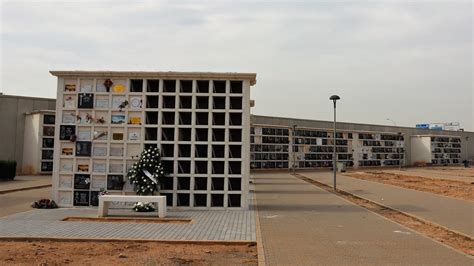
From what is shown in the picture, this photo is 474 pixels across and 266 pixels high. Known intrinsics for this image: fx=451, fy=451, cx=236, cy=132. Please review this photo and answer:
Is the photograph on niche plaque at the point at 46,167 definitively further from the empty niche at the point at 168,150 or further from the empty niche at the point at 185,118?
the empty niche at the point at 185,118

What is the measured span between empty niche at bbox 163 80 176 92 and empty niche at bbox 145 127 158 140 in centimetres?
119

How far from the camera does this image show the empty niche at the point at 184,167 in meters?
12.8

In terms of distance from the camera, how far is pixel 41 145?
29.3 m

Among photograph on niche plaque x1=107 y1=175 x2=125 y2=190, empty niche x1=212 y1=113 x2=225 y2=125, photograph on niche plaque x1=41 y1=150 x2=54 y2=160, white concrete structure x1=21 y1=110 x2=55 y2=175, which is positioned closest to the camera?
photograph on niche plaque x1=107 y1=175 x2=125 y2=190

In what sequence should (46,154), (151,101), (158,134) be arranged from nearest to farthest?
(158,134), (151,101), (46,154)

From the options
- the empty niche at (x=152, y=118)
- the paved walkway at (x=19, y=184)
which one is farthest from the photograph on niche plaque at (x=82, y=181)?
the paved walkway at (x=19, y=184)

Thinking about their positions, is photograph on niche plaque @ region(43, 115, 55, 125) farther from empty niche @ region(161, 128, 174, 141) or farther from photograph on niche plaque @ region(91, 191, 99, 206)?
empty niche @ region(161, 128, 174, 141)

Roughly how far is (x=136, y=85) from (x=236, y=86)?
2.95 m

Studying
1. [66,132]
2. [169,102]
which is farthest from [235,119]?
[66,132]

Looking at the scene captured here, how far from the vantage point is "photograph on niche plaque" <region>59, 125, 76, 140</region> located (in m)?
12.8

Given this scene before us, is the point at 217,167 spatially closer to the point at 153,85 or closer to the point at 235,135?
the point at 235,135

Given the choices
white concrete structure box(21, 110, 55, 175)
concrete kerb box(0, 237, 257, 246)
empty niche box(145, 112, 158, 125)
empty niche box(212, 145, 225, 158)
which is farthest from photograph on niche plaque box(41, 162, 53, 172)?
concrete kerb box(0, 237, 257, 246)

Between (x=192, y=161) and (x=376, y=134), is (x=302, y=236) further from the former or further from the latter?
(x=376, y=134)

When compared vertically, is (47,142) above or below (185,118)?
below
